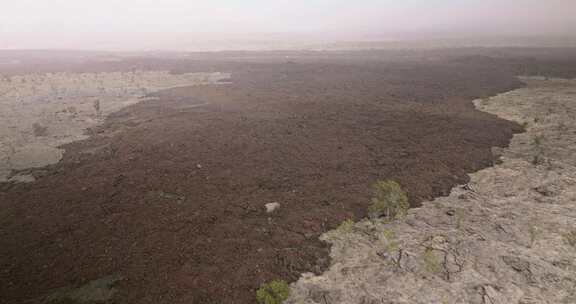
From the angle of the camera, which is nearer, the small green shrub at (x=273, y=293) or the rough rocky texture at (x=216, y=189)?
the small green shrub at (x=273, y=293)

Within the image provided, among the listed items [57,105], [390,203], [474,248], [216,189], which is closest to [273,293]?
[390,203]

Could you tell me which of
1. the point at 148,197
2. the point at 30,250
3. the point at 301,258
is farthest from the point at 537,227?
the point at 30,250

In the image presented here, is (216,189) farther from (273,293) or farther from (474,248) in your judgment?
(474,248)

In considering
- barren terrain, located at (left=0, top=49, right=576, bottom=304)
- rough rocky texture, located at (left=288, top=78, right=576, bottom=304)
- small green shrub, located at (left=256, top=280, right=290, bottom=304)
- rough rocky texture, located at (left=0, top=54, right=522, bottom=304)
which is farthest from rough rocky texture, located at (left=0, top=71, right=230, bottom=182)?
rough rocky texture, located at (left=288, top=78, right=576, bottom=304)

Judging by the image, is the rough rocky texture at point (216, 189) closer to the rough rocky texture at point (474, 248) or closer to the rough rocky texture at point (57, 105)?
the rough rocky texture at point (474, 248)

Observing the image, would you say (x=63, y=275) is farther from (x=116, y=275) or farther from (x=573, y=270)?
(x=573, y=270)

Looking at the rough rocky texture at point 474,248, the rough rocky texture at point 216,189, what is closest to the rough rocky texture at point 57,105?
the rough rocky texture at point 216,189

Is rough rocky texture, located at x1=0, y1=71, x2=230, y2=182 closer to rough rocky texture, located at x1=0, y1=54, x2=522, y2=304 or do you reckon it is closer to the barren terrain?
the barren terrain

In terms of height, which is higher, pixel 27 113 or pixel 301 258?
pixel 27 113
